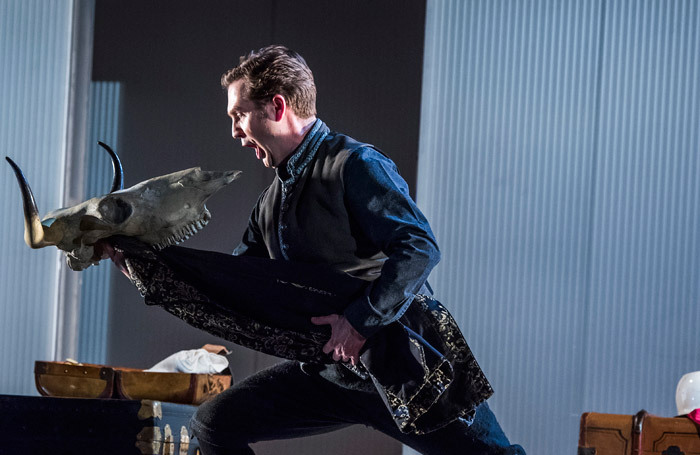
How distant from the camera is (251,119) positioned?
1850mm

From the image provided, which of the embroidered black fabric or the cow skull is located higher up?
the cow skull

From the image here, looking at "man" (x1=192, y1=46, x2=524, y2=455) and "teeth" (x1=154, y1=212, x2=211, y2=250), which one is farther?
"teeth" (x1=154, y1=212, x2=211, y2=250)

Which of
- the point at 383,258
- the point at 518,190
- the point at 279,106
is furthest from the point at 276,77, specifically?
the point at 518,190

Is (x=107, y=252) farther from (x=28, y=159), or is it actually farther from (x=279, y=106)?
(x=28, y=159)

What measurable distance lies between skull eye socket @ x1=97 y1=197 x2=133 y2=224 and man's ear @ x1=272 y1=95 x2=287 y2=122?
399 mm

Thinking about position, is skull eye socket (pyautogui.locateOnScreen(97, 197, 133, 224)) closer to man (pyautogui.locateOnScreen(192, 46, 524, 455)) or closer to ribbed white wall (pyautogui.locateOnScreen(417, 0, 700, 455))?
man (pyautogui.locateOnScreen(192, 46, 524, 455))

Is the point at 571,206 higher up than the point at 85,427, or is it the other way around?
the point at 571,206

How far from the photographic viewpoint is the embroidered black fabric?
171 cm

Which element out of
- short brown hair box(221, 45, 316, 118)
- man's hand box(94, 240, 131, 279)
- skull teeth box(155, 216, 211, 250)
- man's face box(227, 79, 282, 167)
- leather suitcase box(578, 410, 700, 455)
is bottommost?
leather suitcase box(578, 410, 700, 455)

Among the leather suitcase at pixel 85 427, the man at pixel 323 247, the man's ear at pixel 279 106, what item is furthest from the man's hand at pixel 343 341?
the leather suitcase at pixel 85 427

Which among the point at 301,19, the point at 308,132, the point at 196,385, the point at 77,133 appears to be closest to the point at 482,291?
the point at 196,385

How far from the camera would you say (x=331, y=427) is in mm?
1987

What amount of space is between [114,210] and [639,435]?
1952mm

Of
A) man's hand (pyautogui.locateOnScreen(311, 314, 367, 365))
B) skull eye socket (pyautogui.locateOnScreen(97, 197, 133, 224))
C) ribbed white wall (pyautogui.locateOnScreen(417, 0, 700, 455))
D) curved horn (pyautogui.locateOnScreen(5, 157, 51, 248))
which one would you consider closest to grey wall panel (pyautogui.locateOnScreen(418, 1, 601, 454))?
ribbed white wall (pyautogui.locateOnScreen(417, 0, 700, 455))
